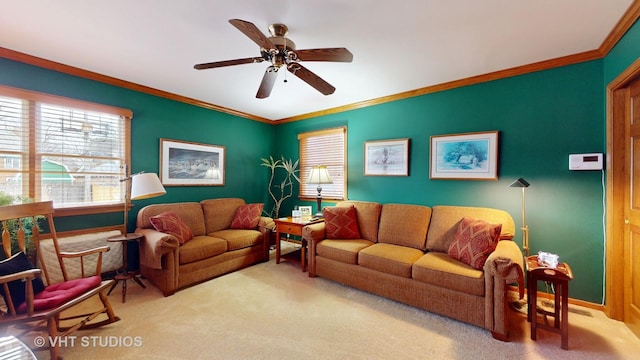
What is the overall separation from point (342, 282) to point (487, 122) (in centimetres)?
262

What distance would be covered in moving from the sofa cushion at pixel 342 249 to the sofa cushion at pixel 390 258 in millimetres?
Result: 96

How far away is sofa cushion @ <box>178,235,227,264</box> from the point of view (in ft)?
9.76

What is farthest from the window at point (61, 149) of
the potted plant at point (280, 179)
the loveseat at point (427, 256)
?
the loveseat at point (427, 256)

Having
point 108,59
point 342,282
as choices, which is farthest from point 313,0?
point 342,282

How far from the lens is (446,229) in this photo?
9.66ft

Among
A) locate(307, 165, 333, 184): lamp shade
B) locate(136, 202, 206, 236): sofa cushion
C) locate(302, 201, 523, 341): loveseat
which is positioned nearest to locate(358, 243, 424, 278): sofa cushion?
locate(302, 201, 523, 341): loveseat

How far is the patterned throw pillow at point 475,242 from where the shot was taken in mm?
2352

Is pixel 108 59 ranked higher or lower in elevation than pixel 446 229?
higher

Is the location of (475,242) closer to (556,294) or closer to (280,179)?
(556,294)

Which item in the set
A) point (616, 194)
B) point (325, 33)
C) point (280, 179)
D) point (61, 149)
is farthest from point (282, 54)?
point (280, 179)

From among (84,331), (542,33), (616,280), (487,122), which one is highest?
(542,33)

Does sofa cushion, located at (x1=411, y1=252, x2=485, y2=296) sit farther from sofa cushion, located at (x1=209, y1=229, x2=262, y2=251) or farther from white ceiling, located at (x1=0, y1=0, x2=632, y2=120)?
sofa cushion, located at (x1=209, y1=229, x2=262, y2=251)

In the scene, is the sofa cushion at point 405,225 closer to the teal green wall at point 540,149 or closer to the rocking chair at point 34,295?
the teal green wall at point 540,149

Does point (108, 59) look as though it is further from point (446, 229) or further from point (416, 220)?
point (446, 229)
